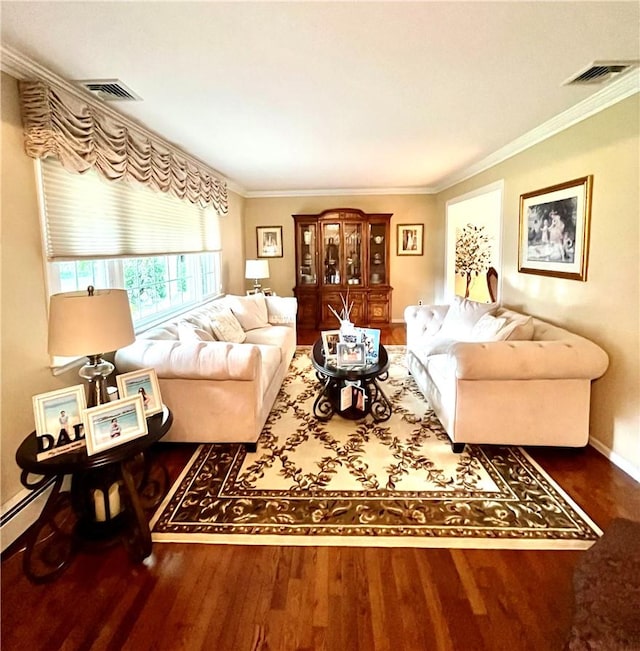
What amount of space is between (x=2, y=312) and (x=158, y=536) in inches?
53.0

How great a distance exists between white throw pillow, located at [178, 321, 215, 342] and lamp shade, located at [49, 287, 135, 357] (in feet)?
4.26

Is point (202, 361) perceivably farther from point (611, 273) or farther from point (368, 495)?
point (611, 273)

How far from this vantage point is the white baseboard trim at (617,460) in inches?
104

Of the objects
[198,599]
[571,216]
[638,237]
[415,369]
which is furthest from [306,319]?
[198,599]

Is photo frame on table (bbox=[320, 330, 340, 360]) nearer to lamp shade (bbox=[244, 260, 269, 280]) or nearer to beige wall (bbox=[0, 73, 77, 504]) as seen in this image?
beige wall (bbox=[0, 73, 77, 504])

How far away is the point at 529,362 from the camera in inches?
106

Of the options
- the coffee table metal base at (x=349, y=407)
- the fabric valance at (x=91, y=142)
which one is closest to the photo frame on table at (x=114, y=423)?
the fabric valance at (x=91, y=142)

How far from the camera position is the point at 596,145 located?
295cm

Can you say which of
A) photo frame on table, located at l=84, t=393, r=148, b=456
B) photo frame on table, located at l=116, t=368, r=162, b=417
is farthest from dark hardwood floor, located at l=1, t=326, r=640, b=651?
photo frame on table, located at l=116, t=368, r=162, b=417

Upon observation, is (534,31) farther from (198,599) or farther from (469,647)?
(198,599)

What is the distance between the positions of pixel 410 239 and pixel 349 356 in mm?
4637

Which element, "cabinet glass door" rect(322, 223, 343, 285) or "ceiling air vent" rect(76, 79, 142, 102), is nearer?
"ceiling air vent" rect(76, 79, 142, 102)

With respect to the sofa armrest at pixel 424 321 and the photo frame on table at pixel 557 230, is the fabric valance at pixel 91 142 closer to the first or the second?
the sofa armrest at pixel 424 321

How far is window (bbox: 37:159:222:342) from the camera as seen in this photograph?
2.55 meters
